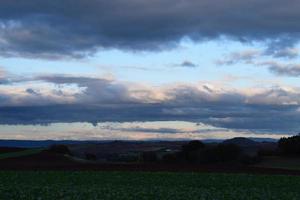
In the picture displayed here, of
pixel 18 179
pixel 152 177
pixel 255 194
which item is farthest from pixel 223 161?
pixel 255 194

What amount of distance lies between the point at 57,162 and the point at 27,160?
4.58 metres

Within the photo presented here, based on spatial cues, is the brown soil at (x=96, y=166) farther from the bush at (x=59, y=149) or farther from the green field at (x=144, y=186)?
the bush at (x=59, y=149)

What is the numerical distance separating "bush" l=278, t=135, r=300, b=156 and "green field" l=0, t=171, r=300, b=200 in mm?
39196

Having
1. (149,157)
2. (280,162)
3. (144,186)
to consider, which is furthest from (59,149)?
(144,186)

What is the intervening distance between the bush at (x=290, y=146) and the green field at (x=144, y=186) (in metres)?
39.2

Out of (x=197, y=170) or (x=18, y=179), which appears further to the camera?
(x=197, y=170)

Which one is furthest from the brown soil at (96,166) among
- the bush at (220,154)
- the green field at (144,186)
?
the bush at (220,154)

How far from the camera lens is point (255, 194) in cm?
3900

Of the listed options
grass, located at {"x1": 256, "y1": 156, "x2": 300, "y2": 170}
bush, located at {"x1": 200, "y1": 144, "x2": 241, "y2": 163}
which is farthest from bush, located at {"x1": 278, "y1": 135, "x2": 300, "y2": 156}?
bush, located at {"x1": 200, "y1": 144, "x2": 241, "y2": 163}

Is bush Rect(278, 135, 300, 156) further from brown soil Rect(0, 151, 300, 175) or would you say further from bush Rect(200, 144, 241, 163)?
brown soil Rect(0, 151, 300, 175)

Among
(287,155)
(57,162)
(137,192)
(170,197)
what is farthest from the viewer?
(287,155)

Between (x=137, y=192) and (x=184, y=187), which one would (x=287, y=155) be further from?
(x=137, y=192)

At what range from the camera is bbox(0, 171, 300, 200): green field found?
36.7 m

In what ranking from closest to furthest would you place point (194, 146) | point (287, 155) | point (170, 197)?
1. point (170, 197)
2. point (287, 155)
3. point (194, 146)
